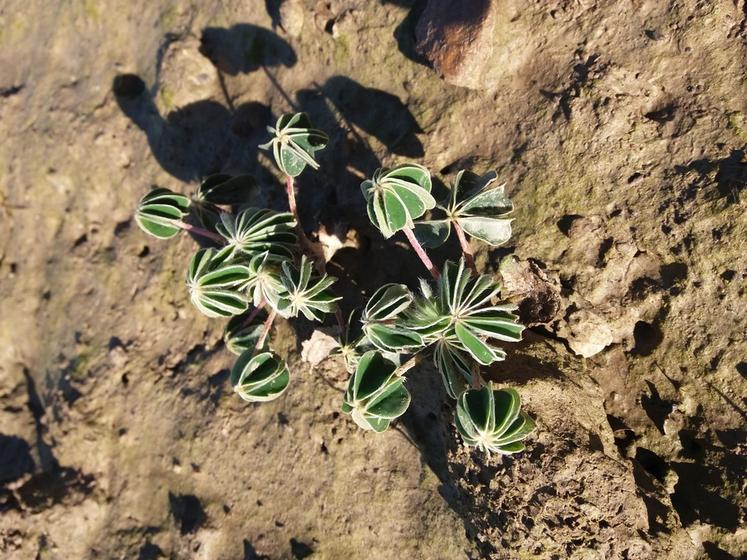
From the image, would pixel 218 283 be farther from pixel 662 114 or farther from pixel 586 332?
pixel 662 114

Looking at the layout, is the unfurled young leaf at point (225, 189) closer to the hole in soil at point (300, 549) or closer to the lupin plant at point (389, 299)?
the lupin plant at point (389, 299)

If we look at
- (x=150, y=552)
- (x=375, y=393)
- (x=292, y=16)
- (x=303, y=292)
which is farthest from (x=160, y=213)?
(x=150, y=552)

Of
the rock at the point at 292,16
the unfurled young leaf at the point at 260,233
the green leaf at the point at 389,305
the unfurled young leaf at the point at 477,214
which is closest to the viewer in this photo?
the green leaf at the point at 389,305

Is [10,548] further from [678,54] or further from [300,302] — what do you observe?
[678,54]

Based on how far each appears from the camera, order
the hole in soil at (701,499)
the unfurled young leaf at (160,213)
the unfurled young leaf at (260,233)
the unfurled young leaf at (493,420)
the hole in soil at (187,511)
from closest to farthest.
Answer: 1. the unfurled young leaf at (493,420)
2. the hole in soil at (701,499)
3. the unfurled young leaf at (260,233)
4. the unfurled young leaf at (160,213)
5. the hole in soil at (187,511)

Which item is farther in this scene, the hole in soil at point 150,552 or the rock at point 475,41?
the hole in soil at point 150,552

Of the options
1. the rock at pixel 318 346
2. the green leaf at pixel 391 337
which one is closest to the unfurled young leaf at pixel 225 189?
the rock at pixel 318 346
